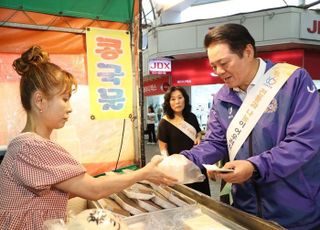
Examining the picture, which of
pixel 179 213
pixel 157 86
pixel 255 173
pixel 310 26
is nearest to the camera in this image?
pixel 255 173

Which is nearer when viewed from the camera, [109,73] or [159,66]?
[109,73]

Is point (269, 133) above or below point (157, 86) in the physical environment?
below

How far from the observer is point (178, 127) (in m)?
4.12

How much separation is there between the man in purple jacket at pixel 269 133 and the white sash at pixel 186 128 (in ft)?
7.01

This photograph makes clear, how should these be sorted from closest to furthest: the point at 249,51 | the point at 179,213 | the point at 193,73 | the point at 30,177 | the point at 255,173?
the point at 30,177, the point at 255,173, the point at 179,213, the point at 249,51, the point at 193,73

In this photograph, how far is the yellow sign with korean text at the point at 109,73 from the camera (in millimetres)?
2760

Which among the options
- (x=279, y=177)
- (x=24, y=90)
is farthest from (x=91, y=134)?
(x=279, y=177)

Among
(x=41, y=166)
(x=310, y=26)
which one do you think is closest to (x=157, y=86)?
(x=310, y=26)

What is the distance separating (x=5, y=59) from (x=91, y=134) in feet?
3.16

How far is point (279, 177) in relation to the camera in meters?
1.61

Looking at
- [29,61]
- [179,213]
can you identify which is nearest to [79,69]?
[29,61]

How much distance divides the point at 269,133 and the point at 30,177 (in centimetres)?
127

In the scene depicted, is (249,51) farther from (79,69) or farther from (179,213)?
(79,69)

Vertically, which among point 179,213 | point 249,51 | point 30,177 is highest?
point 249,51
